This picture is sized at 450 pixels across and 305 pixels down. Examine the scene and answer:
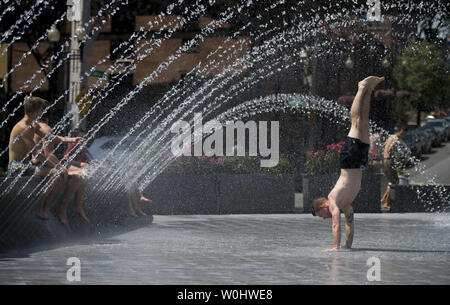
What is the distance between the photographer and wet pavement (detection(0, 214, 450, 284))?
895 centimetres

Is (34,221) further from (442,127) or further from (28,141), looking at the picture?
(442,127)

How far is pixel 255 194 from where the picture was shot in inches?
796

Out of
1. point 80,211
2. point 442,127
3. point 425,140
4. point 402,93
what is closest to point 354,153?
point 80,211

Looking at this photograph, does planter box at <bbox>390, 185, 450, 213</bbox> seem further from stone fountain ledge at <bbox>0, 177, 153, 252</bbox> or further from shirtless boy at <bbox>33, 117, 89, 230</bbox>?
shirtless boy at <bbox>33, 117, 89, 230</bbox>

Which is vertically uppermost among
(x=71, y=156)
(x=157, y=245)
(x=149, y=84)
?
(x=149, y=84)

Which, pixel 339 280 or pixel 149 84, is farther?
pixel 149 84

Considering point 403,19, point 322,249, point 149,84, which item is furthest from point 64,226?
point 149,84

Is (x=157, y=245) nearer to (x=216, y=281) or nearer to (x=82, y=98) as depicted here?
(x=216, y=281)

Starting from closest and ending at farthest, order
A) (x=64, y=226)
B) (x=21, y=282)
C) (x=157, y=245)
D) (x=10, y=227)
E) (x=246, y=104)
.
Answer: (x=21, y=282), (x=10, y=227), (x=157, y=245), (x=64, y=226), (x=246, y=104)

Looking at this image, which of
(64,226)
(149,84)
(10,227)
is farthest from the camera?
(149,84)

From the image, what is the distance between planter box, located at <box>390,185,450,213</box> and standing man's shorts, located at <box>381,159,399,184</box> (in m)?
0.30

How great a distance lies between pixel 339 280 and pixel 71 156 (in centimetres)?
719

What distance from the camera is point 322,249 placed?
12117 millimetres

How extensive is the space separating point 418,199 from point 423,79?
210ft
